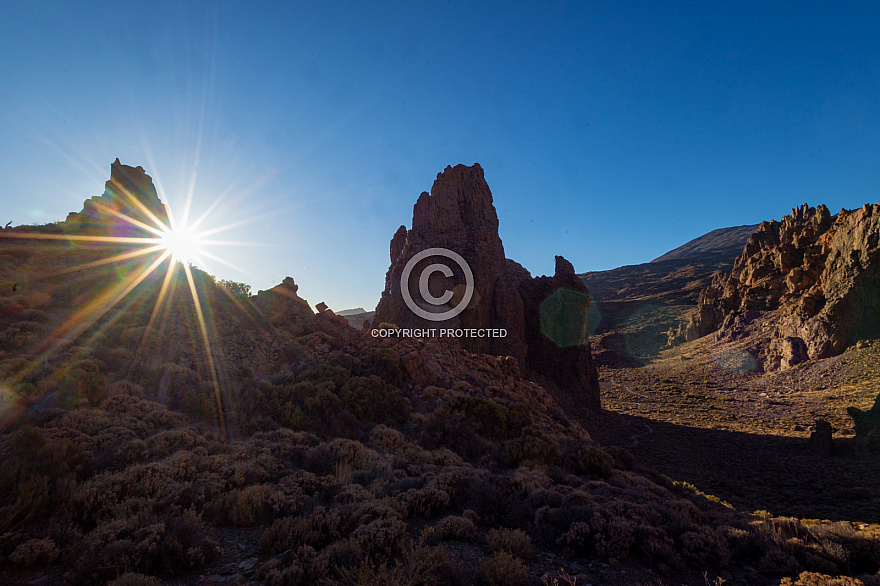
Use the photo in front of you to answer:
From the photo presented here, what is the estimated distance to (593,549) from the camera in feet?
19.2

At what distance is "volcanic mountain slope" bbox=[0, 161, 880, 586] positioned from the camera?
484 cm

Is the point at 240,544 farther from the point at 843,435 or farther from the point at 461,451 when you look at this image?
the point at 843,435

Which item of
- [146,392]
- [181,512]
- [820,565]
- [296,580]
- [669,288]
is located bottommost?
[820,565]

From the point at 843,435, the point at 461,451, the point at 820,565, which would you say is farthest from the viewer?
the point at 843,435

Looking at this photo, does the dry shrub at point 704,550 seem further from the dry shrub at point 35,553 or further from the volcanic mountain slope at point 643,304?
the volcanic mountain slope at point 643,304

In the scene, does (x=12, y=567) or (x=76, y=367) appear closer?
(x=12, y=567)

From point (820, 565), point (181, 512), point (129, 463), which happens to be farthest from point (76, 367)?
point (820, 565)

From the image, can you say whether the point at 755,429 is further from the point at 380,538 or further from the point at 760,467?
the point at 380,538

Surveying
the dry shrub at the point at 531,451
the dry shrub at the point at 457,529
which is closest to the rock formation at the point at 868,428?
the dry shrub at the point at 531,451

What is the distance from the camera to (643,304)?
11006cm

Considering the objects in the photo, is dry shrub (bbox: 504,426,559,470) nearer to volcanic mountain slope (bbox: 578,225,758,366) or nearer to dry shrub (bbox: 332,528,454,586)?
dry shrub (bbox: 332,528,454,586)

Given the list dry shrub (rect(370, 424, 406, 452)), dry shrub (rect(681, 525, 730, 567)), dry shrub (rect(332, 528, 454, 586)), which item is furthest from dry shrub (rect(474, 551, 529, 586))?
dry shrub (rect(370, 424, 406, 452))

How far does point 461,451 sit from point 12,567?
331 inches
